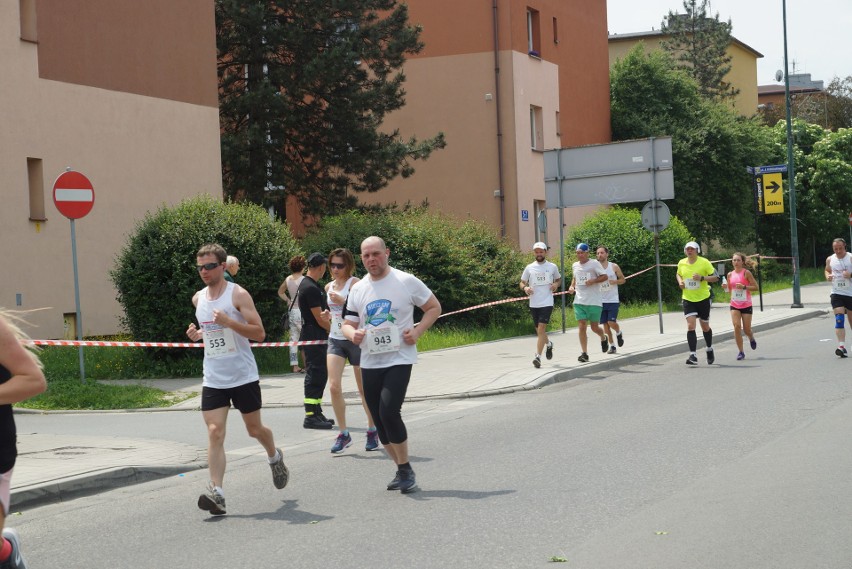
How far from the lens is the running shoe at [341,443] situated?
10.2 metres

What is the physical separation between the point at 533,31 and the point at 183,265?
979 inches

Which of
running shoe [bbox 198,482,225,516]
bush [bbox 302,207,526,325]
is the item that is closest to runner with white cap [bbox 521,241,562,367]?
bush [bbox 302,207,526,325]

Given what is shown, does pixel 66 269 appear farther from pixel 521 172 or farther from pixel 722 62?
pixel 722 62

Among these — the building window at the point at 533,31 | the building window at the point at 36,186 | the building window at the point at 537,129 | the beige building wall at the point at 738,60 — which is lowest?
the building window at the point at 36,186

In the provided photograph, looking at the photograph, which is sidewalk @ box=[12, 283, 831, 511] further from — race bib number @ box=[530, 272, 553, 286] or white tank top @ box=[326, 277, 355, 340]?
white tank top @ box=[326, 277, 355, 340]

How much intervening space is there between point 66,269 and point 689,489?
17000mm

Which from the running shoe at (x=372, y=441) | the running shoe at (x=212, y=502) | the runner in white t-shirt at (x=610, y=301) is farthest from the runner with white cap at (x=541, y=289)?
the running shoe at (x=212, y=502)

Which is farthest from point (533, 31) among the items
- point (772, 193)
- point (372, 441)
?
point (372, 441)

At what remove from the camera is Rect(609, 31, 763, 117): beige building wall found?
7488cm

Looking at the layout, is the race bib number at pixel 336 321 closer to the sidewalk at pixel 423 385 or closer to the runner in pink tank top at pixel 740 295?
the sidewalk at pixel 423 385

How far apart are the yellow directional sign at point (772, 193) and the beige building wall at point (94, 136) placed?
52.2ft

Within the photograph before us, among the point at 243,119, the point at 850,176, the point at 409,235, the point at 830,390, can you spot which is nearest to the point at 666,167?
the point at 409,235

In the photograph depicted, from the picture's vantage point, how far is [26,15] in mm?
21953

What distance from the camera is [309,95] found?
31.7 m
